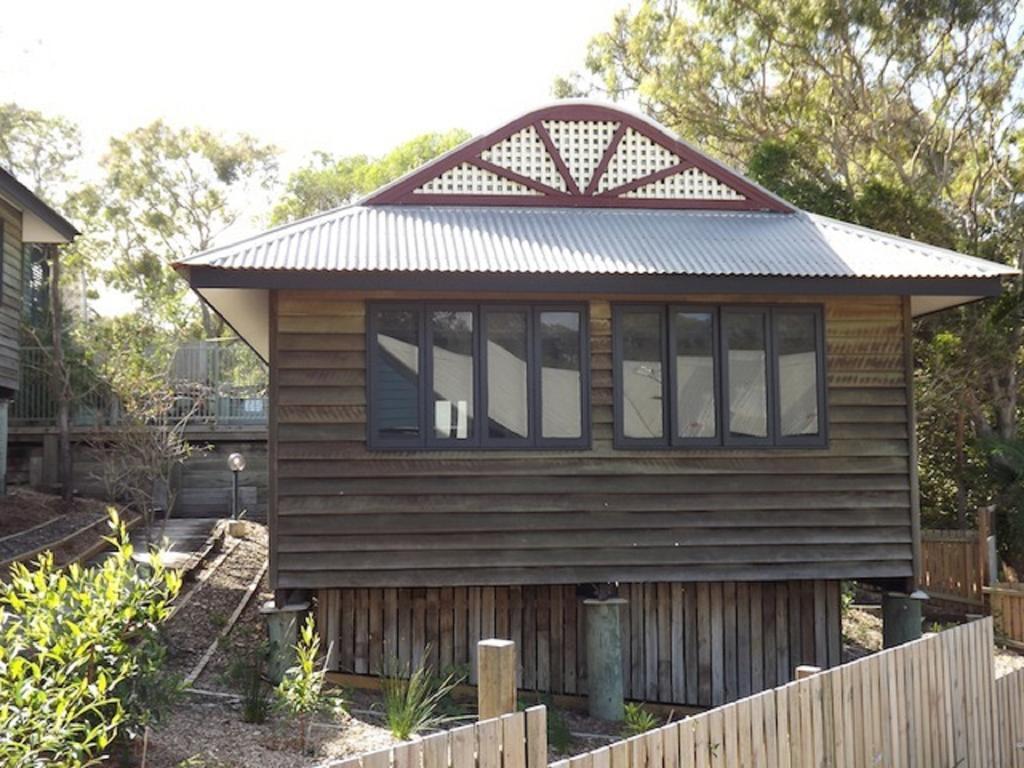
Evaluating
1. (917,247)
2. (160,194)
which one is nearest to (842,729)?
(917,247)

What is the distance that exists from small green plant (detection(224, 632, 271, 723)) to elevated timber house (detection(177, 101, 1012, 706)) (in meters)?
0.72

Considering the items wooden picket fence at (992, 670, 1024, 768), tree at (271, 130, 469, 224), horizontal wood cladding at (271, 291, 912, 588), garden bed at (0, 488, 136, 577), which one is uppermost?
tree at (271, 130, 469, 224)

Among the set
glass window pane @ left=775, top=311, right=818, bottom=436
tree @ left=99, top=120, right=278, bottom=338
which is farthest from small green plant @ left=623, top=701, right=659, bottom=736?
tree @ left=99, top=120, right=278, bottom=338

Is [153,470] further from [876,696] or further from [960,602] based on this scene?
[960,602]

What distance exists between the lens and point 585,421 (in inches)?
376

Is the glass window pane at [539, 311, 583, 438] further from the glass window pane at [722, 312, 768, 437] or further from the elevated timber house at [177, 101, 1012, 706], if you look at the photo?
the glass window pane at [722, 312, 768, 437]

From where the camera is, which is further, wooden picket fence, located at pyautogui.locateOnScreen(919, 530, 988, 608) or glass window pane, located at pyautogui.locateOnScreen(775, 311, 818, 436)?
wooden picket fence, located at pyautogui.locateOnScreen(919, 530, 988, 608)

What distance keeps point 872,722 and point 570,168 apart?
263 inches

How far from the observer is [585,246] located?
984 centimetres

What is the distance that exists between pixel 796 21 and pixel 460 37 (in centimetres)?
1219

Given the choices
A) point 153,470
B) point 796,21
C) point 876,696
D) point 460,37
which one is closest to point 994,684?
point 876,696

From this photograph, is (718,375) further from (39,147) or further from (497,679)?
(39,147)

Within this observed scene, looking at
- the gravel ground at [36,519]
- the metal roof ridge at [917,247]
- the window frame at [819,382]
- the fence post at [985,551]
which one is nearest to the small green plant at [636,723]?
the window frame at [819,382]

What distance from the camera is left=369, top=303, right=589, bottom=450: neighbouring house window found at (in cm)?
929
